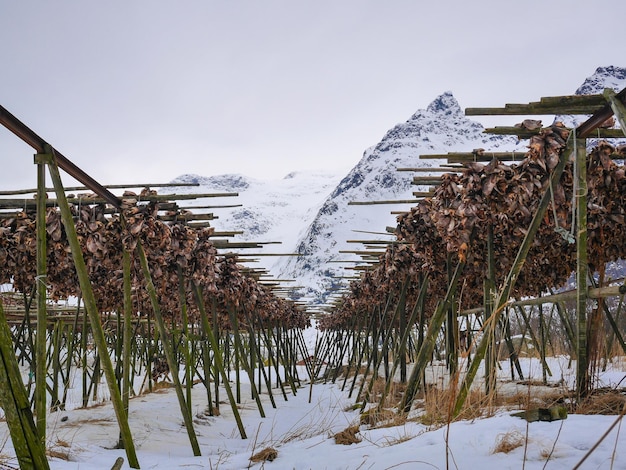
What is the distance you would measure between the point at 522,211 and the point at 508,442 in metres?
2.89

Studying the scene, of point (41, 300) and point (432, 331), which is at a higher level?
point (41, 300)

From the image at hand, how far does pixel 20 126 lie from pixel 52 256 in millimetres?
4981

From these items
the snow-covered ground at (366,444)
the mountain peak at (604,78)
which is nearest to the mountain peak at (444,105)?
the mountain peak at (604,78)

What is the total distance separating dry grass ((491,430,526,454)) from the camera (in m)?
3.08

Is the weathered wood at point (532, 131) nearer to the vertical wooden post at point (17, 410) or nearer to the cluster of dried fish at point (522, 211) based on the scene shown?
the cluster of dried fish at point (522, 211)

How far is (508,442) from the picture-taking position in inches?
123

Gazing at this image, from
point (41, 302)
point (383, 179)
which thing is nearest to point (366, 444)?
point (41, 302)

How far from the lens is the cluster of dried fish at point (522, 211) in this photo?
506 cm

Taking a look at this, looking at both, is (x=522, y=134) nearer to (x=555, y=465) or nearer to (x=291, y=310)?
(x=555, y=465)

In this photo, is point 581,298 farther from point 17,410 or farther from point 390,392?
point 390,392

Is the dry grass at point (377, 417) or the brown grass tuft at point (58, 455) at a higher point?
the brown grass tuft at point (58, 455)

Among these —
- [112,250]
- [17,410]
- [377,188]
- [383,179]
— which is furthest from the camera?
[383,179]

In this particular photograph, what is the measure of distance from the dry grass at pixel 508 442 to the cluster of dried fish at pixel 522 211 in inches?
64.7

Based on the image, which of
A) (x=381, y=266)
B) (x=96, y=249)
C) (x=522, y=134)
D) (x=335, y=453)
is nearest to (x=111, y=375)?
(x=335, y=453)
